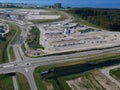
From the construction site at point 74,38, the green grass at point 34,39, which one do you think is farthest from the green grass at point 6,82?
the green grass at point 34,39

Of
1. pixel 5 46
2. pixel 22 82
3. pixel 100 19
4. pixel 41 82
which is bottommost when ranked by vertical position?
pixel 41 82

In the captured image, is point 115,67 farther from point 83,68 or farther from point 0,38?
point 0,38

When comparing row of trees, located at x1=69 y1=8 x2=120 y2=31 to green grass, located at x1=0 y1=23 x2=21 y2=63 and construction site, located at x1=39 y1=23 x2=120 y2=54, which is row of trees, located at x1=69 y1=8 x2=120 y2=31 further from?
green grass, located at x1=0 y1=23 x2=21 y2=63

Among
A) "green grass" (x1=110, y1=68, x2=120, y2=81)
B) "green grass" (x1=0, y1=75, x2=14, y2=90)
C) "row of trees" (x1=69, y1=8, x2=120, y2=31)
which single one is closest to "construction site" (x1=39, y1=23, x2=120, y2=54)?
"row of trees" (x1=69, y1=8, x2=120, y2=31)

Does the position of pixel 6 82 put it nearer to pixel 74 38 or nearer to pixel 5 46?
pixel 5 46

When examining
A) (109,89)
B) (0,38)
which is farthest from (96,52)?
(0,38)

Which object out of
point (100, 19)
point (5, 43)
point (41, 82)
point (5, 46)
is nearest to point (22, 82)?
point (41, 82)
